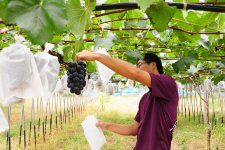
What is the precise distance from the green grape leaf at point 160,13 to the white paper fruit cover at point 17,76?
20.2 inches

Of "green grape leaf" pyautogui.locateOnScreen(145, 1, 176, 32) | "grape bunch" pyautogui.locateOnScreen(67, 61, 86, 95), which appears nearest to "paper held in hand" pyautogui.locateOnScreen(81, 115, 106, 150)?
"grape bunch" pyautogui.locateOnScreen(67, 61, 86, 95)

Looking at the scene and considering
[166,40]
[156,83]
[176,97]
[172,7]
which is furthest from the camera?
[166,40]

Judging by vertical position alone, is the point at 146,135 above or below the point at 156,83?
below

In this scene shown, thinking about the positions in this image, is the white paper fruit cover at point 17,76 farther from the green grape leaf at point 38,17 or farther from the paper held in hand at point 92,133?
the paper held in hand at point 92,133

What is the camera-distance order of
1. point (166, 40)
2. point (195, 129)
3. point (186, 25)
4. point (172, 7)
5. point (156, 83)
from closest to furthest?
point (172, 7) → point (186, 25) → point (156, 83) → point (166, 40) → point (195, 129)

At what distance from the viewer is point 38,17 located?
3.16 ft

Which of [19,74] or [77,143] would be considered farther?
[77,143]

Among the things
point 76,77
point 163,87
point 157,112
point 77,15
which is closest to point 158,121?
point 157,112

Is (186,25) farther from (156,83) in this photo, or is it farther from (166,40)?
(166,40)

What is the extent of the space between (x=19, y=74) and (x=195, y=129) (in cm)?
977

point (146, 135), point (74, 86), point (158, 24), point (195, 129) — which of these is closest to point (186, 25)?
point (158, 24)

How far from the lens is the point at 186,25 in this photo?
183cm

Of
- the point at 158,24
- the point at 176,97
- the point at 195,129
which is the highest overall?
the point at 158,24

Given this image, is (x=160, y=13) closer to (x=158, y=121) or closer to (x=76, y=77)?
(x=76, y=77)
